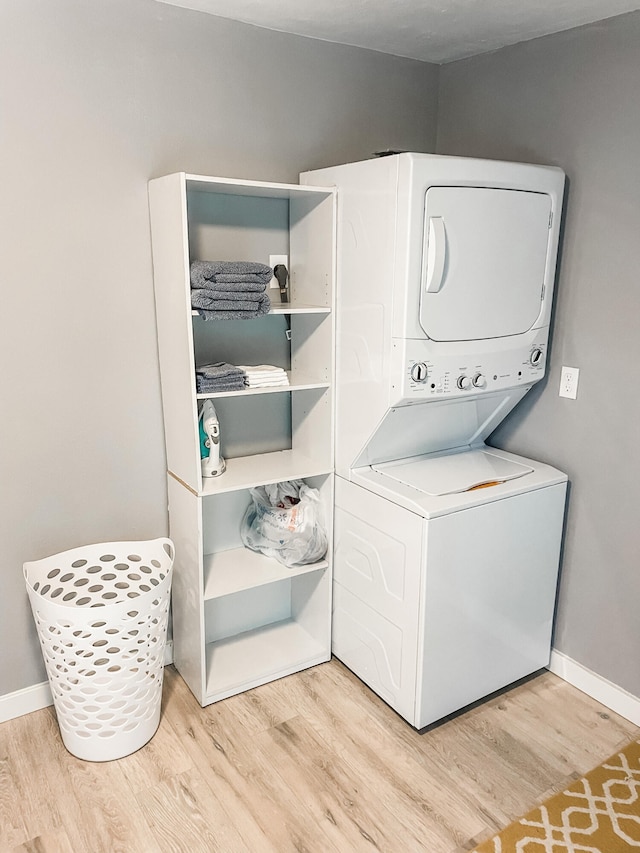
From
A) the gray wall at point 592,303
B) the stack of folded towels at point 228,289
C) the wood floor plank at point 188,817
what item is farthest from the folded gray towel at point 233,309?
the wood floor plank at point 188,817

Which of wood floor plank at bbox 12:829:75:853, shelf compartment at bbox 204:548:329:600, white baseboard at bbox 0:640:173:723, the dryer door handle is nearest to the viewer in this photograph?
wood floor plank at bbox 12:829:75:853

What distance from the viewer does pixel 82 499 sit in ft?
7.21

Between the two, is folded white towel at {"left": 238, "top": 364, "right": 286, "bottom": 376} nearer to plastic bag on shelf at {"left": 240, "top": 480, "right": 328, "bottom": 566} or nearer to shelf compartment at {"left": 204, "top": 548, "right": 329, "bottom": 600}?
plastic bag on shelf at {"left": 240, "top": 480, "right": 328, "bottom": 566}

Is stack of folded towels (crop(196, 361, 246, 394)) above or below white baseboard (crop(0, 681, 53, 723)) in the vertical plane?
above

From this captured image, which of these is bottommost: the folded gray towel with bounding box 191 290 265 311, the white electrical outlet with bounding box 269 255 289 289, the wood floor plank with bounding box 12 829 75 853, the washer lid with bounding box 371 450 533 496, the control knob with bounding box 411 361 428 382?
the wood floor plank with bounding box 12 829 75 853

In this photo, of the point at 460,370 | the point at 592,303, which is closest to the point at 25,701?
the point at 460,370

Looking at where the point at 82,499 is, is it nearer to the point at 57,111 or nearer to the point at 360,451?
the point at 360,451

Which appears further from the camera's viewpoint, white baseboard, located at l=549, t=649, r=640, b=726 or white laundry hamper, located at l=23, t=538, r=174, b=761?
white baseboard, located at l=549, t=649, r=640, b=726

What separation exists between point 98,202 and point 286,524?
1261mm

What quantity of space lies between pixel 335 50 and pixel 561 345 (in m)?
1.33

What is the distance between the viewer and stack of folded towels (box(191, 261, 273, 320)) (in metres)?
1.97

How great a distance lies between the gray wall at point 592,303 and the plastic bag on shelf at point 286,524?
2.79ft

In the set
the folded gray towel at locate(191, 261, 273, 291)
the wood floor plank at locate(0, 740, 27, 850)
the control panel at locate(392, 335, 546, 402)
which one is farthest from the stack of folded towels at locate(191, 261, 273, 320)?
the wood floor plank at locate(0, 740, 27, 850)

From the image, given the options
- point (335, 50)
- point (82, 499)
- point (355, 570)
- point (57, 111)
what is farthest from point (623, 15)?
point (82, 499)
